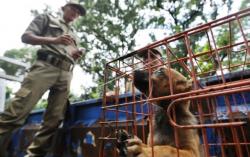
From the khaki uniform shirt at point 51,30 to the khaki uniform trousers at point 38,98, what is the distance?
23 cm

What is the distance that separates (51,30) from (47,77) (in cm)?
75

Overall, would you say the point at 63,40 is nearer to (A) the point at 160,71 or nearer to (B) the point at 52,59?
(B) the point at 52,59

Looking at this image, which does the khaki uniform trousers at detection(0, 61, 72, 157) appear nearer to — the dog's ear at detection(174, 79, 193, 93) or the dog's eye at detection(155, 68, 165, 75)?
the dog's eye at detection(155, 68, 165, 75)

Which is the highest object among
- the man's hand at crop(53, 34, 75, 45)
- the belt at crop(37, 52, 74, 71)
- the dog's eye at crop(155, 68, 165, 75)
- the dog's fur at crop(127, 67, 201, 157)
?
the man's hand at crop(53, 34, 75, 45)

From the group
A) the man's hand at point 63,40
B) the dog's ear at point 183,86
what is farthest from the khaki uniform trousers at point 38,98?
the dog's ear at point 183,86

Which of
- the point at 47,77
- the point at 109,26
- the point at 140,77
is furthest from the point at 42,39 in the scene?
the point at 109,26

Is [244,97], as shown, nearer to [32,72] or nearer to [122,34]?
[32,72]

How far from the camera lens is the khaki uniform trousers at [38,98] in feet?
9.06

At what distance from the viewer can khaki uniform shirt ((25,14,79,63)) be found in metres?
3.21

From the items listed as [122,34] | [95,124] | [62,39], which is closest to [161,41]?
[62,39]

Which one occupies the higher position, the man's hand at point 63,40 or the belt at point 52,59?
the man's hand at point 63,40

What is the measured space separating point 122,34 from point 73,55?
1050 cm

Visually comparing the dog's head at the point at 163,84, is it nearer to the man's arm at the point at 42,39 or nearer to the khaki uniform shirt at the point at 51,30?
the man's arm at the point at 42,39

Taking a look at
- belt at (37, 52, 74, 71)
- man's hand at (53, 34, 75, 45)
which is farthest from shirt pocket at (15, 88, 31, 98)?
man's hand at (53, 34, 75, 45)
